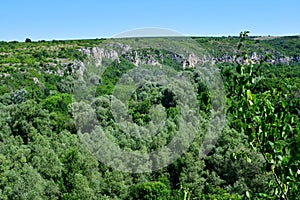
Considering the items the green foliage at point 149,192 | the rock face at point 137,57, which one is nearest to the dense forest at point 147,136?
the green foliage at point 149,192

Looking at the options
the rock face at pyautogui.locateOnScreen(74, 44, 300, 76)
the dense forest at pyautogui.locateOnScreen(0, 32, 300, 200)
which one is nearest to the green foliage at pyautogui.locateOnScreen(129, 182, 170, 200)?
the dense forest at pyautogui.locateOnScreen(0, 32, 300, 200)

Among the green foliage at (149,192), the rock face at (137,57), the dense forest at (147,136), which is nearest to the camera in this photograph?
the dense forest at (147,136)

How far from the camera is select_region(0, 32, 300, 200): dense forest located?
10.6 feet

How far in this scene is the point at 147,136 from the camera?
24109 millimetres

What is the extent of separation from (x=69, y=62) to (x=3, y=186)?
40.3m

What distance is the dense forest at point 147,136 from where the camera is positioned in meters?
3.23

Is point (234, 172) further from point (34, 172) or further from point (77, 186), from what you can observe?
point (34, 172)

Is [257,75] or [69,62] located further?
[69,62]

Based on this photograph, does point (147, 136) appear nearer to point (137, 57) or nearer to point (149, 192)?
point (149, 192)

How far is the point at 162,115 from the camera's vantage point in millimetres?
29359

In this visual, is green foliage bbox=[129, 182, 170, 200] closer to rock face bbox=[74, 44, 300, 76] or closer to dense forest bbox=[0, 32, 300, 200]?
dense forest bbox=[0, 32, 300, 200]

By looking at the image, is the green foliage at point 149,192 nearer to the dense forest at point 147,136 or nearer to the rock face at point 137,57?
the dense forest at point 147,136

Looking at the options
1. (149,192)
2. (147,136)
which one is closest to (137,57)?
(147,136)

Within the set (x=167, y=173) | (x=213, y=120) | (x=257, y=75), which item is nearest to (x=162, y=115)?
(x=213, y=120)
